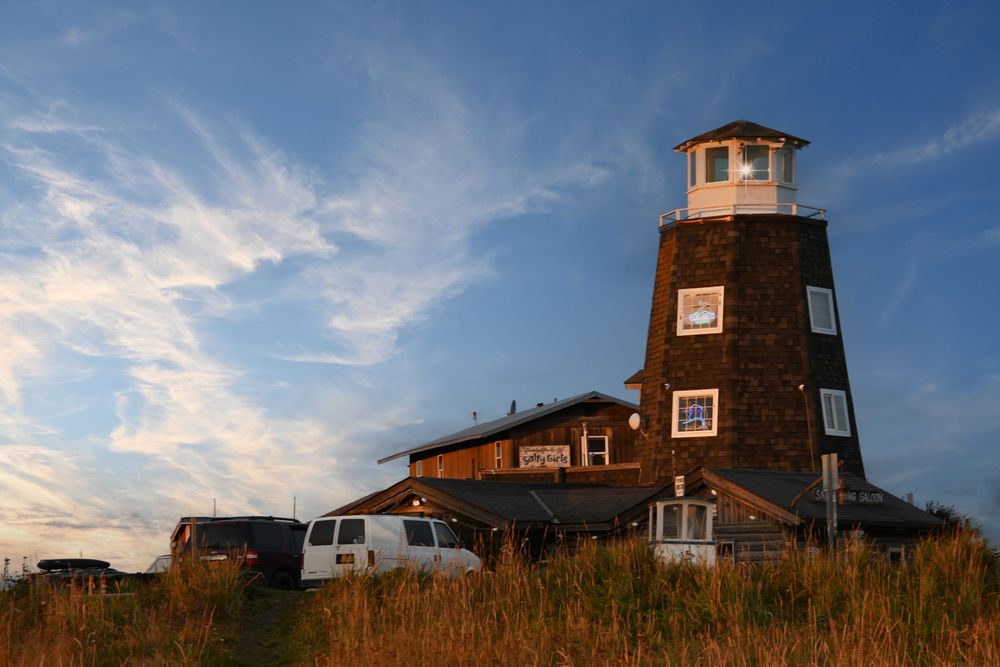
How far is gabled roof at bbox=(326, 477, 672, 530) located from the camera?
41781 millimetres

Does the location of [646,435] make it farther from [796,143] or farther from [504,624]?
[504,624]

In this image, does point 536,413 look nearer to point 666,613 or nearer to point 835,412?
point 835,412

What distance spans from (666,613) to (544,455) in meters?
39.0

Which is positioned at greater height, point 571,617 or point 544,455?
point 544,455

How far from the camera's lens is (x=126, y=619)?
2114cm

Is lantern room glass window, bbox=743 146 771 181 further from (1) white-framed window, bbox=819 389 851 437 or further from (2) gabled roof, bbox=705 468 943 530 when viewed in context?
(2) gabled roof, bbox=705 468 943 530

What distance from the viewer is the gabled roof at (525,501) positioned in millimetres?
41781

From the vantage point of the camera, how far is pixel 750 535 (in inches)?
1599

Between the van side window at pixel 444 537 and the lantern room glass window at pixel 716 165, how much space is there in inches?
921

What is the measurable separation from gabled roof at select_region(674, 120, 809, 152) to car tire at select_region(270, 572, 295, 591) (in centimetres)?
2563

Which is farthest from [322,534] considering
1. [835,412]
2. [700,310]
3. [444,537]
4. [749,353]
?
[835,412]

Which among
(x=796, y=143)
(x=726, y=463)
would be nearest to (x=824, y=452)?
(x=726, y=463)

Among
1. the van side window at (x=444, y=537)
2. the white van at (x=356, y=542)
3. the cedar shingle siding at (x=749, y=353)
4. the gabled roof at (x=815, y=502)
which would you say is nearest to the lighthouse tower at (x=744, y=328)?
the cedar shingle siding at (x=749, y=353)

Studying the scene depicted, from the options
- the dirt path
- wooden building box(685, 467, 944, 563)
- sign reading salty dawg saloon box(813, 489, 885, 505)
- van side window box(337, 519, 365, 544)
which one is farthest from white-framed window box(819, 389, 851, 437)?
the dirt path
